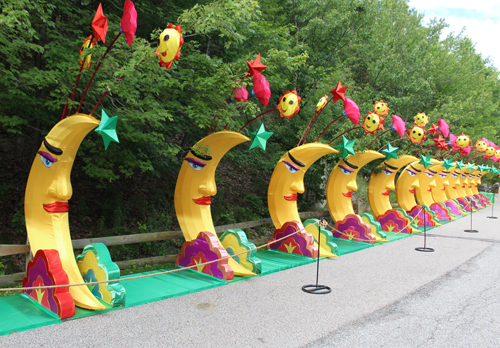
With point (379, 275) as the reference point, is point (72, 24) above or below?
above

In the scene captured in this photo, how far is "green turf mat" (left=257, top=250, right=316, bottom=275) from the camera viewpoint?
22.7ft

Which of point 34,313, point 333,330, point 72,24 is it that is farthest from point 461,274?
point 72,24

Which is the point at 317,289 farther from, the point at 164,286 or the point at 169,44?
the point at 169,44

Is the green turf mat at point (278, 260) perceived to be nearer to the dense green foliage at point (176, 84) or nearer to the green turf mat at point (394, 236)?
the dense green foliage at point (176, 84)

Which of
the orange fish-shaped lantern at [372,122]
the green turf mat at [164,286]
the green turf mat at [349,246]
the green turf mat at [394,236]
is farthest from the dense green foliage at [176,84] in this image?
the green turf mat at [394,236]

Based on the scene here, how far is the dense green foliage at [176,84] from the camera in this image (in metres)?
5.39

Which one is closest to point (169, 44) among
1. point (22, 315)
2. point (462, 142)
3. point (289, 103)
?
point (289, 103)

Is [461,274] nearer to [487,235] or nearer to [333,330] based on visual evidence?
[333,330]

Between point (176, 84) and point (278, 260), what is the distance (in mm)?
4021

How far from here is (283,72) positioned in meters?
10.9

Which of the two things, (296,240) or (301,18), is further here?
(301,18)

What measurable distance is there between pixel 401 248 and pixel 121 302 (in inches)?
278

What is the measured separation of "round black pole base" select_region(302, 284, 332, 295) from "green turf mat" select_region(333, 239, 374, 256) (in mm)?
2704

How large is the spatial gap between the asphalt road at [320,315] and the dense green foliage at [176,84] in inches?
112
